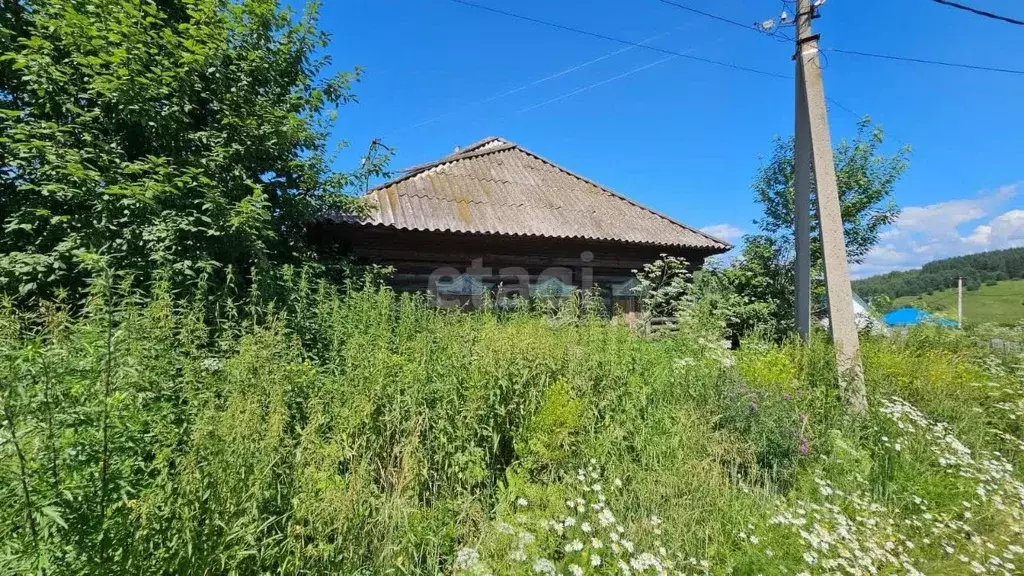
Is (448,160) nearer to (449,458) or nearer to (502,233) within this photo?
(502,233)

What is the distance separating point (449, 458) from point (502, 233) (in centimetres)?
497

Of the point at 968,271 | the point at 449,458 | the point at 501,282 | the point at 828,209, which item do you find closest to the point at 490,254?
the point at 501,282

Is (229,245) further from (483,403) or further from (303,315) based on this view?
(483,403)

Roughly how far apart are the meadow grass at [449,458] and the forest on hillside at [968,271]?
90.4ft

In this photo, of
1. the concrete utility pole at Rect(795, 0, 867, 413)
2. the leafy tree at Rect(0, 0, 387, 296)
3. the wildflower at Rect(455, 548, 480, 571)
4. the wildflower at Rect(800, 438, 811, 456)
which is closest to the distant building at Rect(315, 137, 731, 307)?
the leafy tree at Rect(0, 0, 387, 296)

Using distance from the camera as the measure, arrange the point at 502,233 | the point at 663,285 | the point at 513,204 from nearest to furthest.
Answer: the point at 502,233 → the point at 513,204 → the point at 663,285

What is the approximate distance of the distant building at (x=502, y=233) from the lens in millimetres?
6840

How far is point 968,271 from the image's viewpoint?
105ft

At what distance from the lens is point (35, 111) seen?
152 inches

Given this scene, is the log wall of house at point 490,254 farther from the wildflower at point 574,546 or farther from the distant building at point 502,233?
the wildflower at point 574,546

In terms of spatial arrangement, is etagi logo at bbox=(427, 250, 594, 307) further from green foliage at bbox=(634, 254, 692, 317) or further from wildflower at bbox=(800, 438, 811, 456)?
wildflower at bbox=(800, 438, 811, 456)

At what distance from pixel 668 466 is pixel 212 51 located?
572 centimetres

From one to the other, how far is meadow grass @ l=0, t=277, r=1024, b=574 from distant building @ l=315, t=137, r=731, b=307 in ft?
9.19

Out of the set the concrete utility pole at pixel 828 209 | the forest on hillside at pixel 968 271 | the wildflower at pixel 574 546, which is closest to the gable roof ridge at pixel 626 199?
the concrete utility pole at pixel 828 209
